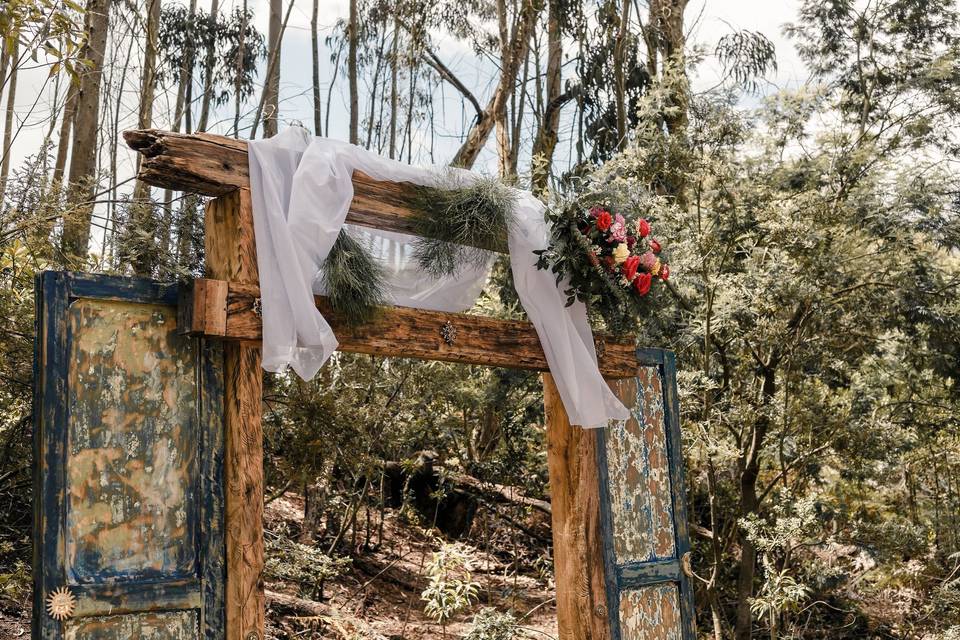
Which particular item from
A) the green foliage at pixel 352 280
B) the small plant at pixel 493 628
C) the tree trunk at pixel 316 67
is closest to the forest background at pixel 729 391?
the small plant at pixel 493 628

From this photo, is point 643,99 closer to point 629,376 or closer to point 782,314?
point 782,314

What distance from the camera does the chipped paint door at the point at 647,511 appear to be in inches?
171

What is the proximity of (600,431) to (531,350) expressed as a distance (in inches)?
23.9

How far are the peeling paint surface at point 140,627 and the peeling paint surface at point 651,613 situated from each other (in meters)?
2.12

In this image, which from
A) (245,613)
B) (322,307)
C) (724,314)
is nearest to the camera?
(245,613)

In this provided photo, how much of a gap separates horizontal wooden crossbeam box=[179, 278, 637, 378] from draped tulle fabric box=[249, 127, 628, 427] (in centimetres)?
8

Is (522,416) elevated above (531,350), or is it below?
below

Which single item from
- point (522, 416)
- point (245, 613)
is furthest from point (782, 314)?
point (245, 613)

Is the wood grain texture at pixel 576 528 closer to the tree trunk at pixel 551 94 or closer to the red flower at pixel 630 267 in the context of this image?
the red flower at pixel 630 267

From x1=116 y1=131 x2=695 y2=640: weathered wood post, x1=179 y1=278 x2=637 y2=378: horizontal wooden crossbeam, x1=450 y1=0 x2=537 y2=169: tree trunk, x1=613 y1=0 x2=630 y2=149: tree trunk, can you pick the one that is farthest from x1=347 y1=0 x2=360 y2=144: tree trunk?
x1=179 y1=278 x2=637 y2=378: horizontal wooden crossbeam

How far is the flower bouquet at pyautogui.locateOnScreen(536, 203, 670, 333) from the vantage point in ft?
13.1

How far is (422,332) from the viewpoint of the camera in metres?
3.72

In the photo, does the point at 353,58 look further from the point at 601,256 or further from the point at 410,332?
the point at 410,332

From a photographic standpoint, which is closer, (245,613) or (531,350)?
(245,613)
